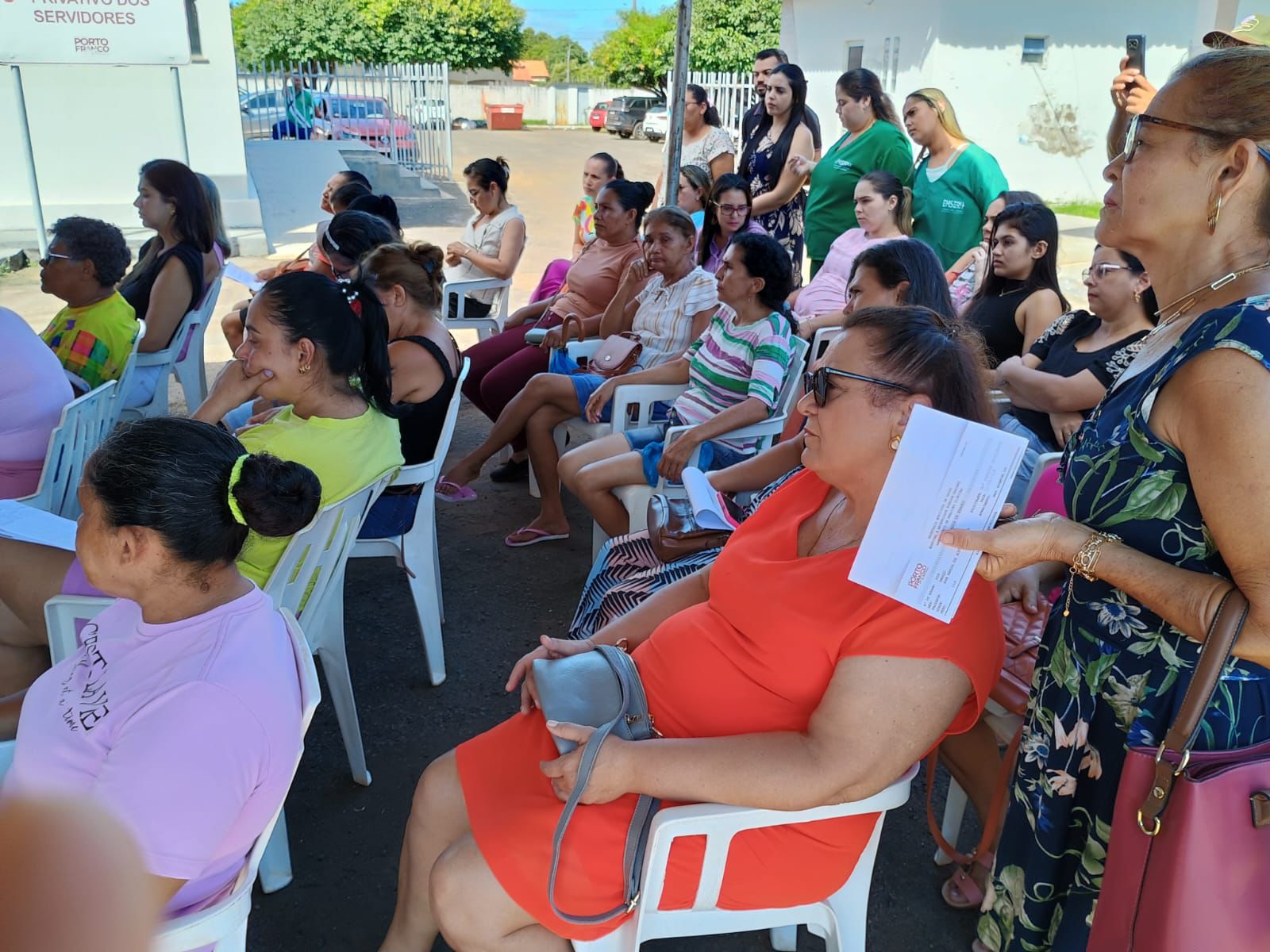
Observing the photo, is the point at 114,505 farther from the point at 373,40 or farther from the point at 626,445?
the point at 373,40

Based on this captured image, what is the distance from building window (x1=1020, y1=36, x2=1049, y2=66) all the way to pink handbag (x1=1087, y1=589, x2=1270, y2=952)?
1448cm

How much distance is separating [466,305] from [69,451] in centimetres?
307

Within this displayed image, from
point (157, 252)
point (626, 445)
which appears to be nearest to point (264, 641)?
point (626, 445)

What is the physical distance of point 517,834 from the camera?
5.16ft

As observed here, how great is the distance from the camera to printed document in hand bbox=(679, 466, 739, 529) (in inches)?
100

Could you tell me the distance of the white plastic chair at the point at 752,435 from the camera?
345cm

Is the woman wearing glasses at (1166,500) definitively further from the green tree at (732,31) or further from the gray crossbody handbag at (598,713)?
the green tree at (732,31)

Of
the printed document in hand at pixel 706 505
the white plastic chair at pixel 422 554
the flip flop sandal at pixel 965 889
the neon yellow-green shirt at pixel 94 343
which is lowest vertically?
the flip flop sandal at pixel 965 889

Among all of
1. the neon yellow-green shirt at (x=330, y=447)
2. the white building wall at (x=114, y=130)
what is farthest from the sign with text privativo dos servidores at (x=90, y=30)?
the neon yellow-green shirt at (x=330, y=447)

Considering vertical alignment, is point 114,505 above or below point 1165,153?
below

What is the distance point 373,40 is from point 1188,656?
139ft

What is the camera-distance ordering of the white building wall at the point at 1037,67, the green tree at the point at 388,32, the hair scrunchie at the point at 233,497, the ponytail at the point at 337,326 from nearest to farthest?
the hair scrunchie at the point at 233,497
the ponytail at the point at 337,326
the white building wall at the point at 1037,67
the green tree at the point at 388,32

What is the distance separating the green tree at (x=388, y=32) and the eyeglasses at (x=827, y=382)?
132ft

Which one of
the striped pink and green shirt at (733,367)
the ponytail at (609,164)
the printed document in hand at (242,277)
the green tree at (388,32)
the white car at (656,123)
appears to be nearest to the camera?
the striped pink and green shirt at (733,367)
